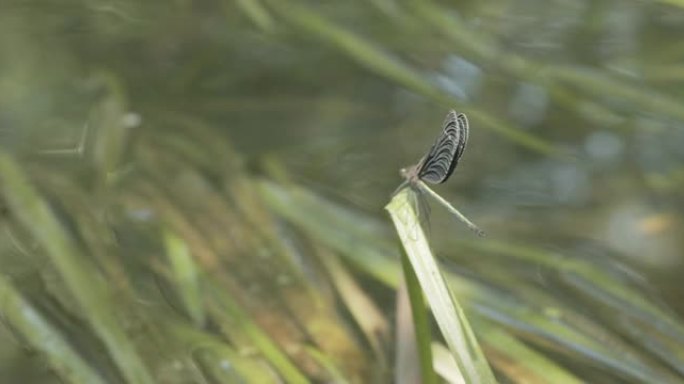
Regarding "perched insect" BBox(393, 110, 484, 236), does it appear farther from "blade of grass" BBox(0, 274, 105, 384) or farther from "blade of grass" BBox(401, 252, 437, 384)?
"blade of grass" BBox(0, 274, 105, 384)

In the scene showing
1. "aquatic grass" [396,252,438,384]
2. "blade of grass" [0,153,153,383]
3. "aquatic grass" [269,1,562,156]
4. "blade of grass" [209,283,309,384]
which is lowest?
"blade of grass" [0,153,153,383]

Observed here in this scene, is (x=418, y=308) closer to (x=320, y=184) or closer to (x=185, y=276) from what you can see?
(x=185, y=276)

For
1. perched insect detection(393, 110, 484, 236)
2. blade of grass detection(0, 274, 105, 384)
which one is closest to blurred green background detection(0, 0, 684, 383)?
blade of grass detection(0, 274, 105, 384)

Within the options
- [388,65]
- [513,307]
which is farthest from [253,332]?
[388,65]

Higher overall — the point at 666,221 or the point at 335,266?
the point at 666,221

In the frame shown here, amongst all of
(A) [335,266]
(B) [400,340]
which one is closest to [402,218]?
(B) [400,340]

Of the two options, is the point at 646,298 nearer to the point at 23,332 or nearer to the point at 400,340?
the point at 400,340
